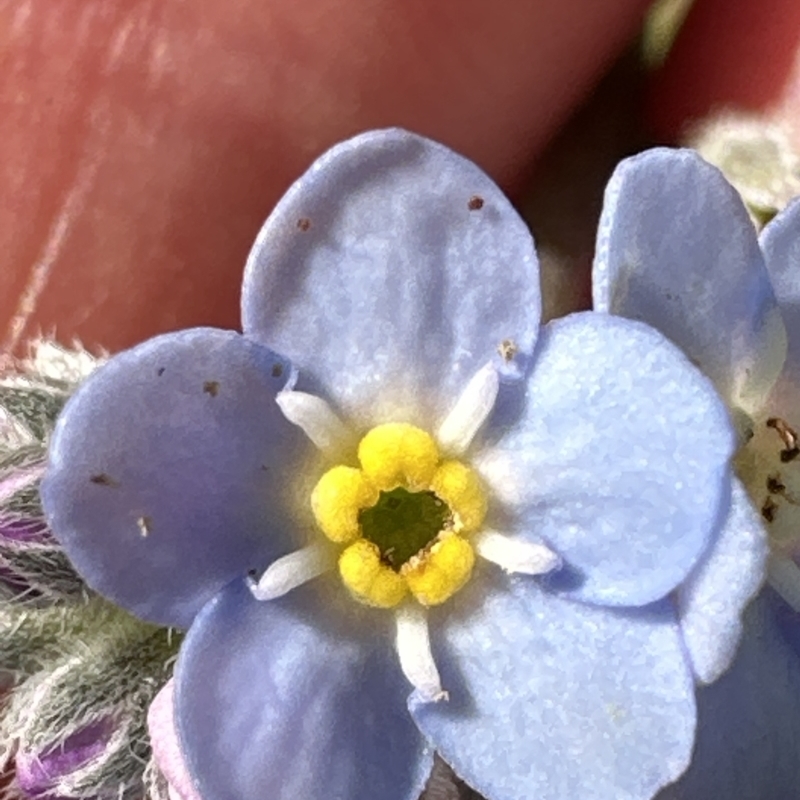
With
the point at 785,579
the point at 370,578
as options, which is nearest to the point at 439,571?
the point at 370,578

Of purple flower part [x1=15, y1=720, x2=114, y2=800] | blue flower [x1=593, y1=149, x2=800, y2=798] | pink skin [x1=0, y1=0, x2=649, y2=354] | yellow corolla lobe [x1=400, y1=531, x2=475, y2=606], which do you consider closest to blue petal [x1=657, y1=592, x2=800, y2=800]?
blue flower [x1=593, y1=149, x2=800, y2=798]

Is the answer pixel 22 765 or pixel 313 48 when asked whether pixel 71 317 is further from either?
pixel 22 765

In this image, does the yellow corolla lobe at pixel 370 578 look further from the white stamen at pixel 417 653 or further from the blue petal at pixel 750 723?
the blue petal at pixel 750 723

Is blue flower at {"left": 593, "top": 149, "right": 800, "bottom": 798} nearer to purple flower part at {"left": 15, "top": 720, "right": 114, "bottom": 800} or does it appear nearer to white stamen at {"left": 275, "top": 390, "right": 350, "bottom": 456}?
white stamen at {"left": 275, "top": 390, "right": 350, "bottom": 456}

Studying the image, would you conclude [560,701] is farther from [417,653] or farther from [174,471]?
[174,471]

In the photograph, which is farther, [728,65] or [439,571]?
[728,65]
